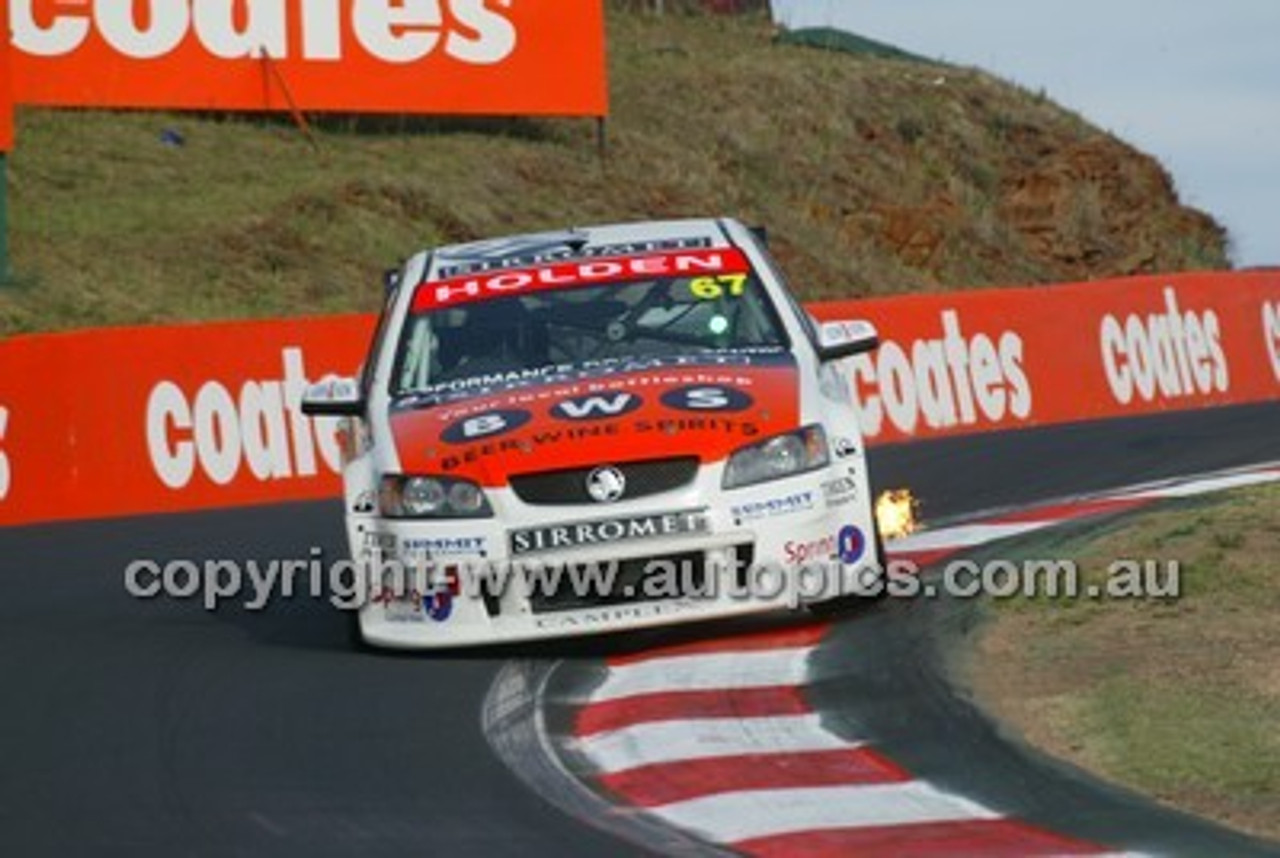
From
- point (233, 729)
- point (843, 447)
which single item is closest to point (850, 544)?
point (843, 447)

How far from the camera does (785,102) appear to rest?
42.6 metres

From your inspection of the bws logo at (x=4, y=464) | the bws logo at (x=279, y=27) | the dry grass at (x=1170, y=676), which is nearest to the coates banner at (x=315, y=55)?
the bws logo at (x=279, y=27)

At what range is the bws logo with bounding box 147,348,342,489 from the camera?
19.5 metres

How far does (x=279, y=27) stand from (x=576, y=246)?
17.2 meters

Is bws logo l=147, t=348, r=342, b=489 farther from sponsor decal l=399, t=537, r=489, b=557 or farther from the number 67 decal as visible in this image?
sponsor decal l=399, t=537, r=489, b=557

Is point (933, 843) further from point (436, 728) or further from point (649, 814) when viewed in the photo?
point (436, 728)

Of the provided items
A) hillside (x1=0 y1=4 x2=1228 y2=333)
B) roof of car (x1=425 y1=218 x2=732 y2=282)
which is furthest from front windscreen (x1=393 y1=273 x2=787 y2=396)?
hillside (x1=0 y1=4 x2=1228 y2=333)

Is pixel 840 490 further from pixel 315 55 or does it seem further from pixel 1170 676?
pixel 315 55

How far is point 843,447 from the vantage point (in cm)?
1192

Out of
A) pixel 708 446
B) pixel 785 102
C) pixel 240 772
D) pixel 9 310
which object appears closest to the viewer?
pixel 240 772

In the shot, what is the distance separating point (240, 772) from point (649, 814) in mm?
1402

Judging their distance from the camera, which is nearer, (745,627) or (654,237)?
(745,627)

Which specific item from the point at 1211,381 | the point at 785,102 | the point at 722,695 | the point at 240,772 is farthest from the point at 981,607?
the point at 785,102

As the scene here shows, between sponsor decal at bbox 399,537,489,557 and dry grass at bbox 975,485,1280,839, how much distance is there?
66.7 inches
